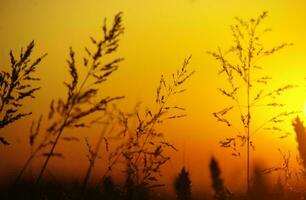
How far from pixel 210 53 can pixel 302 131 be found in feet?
9.64

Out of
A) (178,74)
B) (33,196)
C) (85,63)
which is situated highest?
(178,74)

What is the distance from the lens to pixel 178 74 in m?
5.14

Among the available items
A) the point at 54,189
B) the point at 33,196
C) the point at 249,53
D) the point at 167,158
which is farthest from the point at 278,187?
the point at 33,196

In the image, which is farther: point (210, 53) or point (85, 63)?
point (210, 53)

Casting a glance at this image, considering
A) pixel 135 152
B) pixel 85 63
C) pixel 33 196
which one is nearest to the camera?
pixel 85 63

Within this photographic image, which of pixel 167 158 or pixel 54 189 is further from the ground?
pixel 167 158

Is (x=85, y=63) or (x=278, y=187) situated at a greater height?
(x=85, y=63)

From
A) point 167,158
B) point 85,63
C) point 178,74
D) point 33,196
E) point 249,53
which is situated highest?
point 249,53

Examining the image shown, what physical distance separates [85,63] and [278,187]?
3797mm

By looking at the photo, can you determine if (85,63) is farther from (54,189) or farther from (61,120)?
(54,189)

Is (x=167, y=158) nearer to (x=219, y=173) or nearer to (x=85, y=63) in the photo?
(x=85, y=63)

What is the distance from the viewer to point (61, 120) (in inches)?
122

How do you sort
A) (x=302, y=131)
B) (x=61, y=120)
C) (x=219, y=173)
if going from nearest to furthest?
(x=61, y=120) → (x=302, y=131) → (x=219, y=173)

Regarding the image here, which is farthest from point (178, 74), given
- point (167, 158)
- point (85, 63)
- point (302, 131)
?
point (302, 131)
